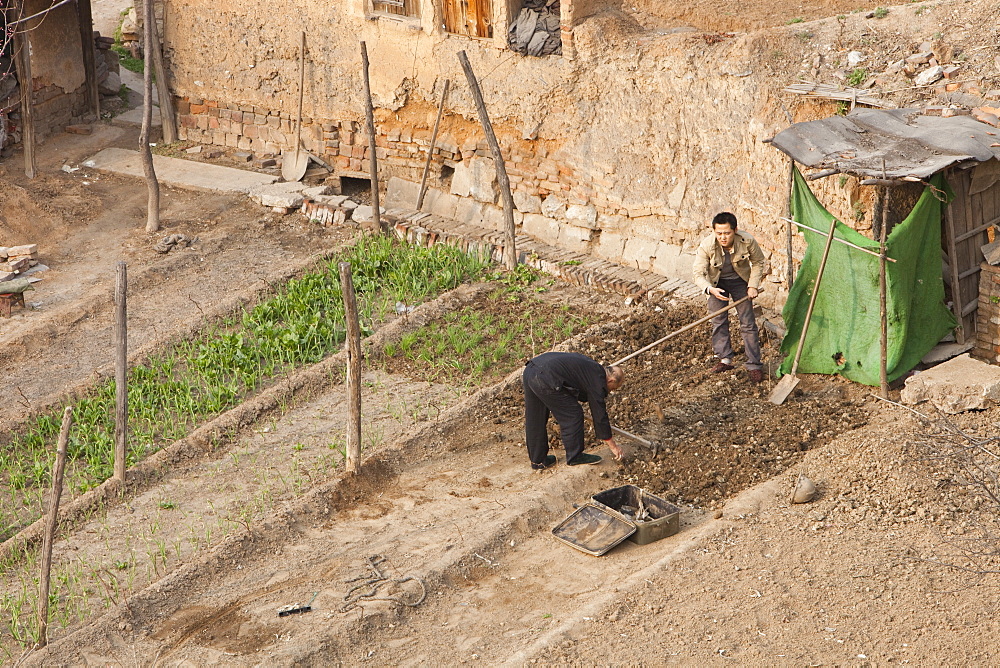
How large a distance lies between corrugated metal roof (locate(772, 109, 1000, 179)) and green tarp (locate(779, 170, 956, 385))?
1.06 feet

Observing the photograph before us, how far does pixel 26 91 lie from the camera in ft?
45.4

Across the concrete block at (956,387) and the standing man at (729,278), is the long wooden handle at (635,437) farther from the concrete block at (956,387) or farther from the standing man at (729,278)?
the concrete block at (956,387)

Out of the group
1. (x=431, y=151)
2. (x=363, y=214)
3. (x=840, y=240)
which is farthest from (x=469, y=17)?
(x=840, y=240)

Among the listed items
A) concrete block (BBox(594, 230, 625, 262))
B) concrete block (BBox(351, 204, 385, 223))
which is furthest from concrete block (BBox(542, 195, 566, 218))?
concrete block (BBox(351, 204, 385, 223))

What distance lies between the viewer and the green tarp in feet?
26.7

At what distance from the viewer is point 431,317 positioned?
1014 centimetres

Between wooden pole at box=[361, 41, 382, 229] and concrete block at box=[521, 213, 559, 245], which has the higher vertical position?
wooden pole at box=[361, 41, 382, 229]

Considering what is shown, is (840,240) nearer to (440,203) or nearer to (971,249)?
(971,249)

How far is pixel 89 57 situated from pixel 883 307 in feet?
39.3

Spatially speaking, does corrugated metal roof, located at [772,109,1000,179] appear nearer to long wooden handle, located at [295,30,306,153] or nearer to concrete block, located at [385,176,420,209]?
concrete block, located at [385,176,420,209]

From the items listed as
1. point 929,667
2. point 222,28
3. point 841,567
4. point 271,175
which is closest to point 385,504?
point 841,567

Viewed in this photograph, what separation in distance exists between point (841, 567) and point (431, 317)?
4619 mm

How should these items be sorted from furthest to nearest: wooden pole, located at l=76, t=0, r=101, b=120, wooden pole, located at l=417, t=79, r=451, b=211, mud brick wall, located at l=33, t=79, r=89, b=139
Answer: wooden pole, located at l=76, t=0, r=101, b=120 → mud brick wall, located at l=33, t=79, r=89, b=139 → wooden pole, located at l=417, t=79, r=451, b=211

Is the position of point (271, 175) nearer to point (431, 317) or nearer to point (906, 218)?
point (431, 317)
